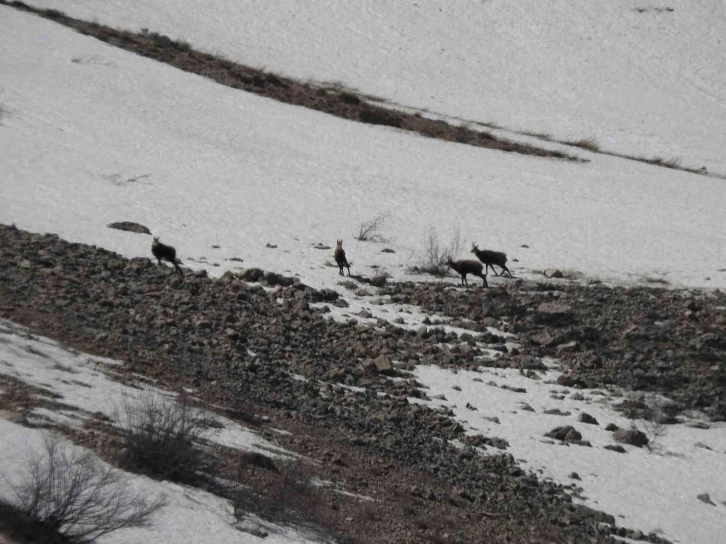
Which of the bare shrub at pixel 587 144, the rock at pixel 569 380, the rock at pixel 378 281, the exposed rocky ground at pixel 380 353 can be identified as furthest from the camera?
the bare shrub at pixel 587 144

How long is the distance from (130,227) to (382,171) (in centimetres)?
1034

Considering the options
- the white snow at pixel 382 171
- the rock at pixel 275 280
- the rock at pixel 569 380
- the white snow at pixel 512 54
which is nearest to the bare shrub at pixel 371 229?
the white snow at pixel 382 171

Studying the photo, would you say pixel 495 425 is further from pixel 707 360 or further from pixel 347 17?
pixel 347 17

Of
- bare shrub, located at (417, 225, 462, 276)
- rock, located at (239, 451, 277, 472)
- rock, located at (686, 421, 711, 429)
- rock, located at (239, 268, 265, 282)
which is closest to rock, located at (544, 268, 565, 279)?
bare shrub, located at (417, 225, 462, 276)

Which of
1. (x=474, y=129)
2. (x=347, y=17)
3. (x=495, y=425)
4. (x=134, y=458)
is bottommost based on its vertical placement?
(x=495, y=425)

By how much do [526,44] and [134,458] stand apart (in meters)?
44.6

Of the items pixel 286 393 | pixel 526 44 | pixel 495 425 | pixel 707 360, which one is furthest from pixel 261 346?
pixel 526 44

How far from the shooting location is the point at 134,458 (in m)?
6.25

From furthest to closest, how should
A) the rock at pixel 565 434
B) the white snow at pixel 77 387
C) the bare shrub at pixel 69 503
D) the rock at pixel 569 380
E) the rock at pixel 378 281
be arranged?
the rock at pixel 378 281
the rock at pixel 569 380
the rock at pixel 565 434
the white snow at pixel 77 387
the bare shrub at pixel 69 503

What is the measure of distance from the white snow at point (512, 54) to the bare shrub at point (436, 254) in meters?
17.5

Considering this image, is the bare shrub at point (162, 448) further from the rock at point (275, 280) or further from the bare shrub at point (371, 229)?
the bare shrub at point (371, 229)

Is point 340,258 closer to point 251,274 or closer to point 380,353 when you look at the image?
point 251,274

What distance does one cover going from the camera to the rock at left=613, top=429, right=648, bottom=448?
10695mm

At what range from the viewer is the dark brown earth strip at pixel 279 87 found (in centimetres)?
3167
